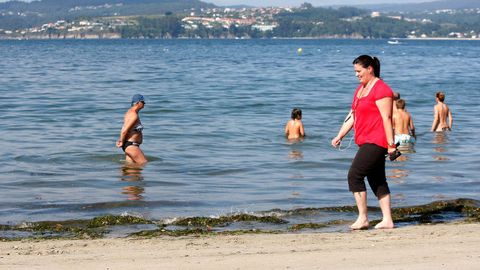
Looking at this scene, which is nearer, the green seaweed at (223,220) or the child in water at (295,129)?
the green seaweed at (223,220)

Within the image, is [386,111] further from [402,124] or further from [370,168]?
[402,124]

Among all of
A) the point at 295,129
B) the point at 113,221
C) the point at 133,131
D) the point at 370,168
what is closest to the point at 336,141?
the point at 370,168

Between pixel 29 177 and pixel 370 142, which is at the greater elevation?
pixel 370 142

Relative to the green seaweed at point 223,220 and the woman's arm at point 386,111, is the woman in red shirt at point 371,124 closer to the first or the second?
the woman's arm at point 386,111

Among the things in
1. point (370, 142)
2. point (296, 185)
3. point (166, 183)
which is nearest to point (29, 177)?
point (166, 183)

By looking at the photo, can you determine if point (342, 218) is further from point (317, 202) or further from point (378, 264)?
point (378, 264)

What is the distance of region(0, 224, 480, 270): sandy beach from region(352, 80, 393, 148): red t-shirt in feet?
2.65

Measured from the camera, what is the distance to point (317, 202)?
36.2 ft

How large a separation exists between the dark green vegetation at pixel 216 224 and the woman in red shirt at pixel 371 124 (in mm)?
898

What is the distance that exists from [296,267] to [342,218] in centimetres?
337

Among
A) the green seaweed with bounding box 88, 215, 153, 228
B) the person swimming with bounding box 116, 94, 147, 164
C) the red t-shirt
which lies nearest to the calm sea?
the person swimming with bounding box 116, 94, 147, 164

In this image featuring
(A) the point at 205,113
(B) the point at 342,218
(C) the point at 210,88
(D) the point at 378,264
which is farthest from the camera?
(C) the point at 210,88

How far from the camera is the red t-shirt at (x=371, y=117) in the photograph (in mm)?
7731

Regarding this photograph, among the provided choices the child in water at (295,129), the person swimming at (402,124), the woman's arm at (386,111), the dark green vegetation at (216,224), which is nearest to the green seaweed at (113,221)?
the dark green vegetation at (216,224)
